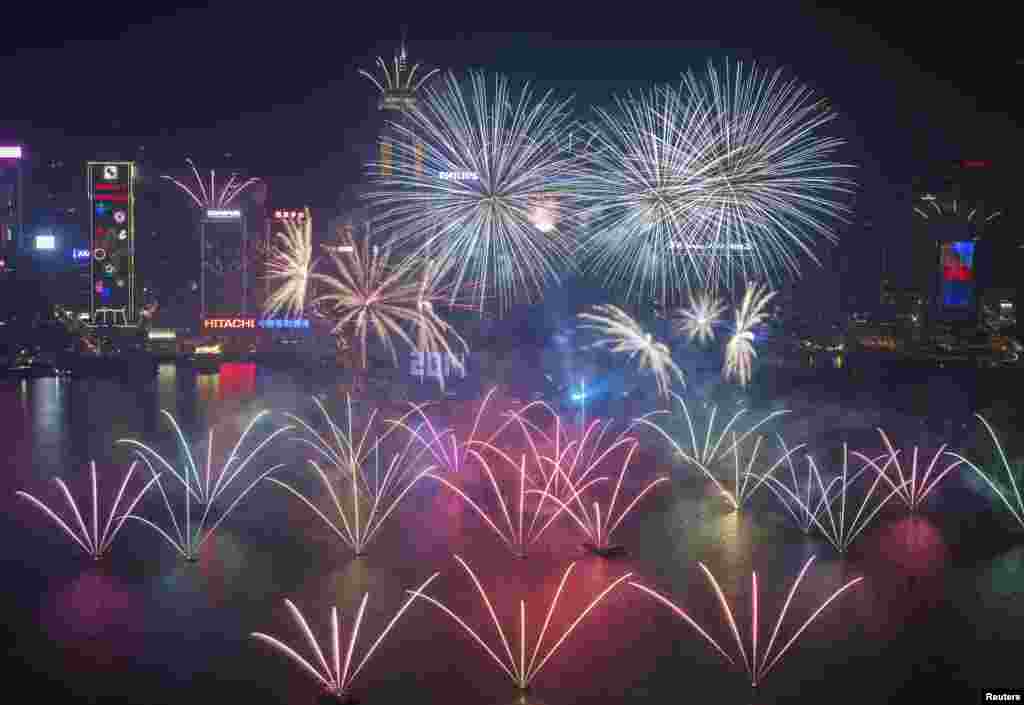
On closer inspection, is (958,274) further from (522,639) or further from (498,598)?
(522,639)

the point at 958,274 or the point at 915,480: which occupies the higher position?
the point at 958,274

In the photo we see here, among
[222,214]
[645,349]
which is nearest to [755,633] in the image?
[645,349]

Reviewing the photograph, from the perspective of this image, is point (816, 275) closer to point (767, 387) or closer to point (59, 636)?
point (767, 387)

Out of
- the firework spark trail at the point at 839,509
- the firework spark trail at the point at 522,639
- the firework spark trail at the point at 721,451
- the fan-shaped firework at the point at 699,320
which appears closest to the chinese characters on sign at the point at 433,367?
the firework spark trail at the point at 721,451

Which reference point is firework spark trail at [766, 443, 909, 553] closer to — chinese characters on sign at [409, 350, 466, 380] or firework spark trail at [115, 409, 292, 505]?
firework spark trail at [115, 409, 292, 505]

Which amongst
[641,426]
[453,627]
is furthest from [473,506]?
[641,426]

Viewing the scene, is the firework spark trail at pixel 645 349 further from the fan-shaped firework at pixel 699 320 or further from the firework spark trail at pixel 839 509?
the firework spark trail at pixel 839 509
